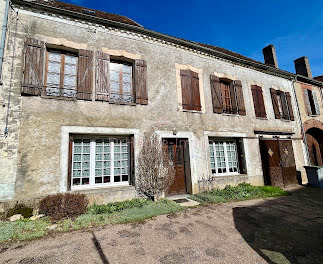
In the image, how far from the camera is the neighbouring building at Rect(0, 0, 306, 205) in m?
4.57

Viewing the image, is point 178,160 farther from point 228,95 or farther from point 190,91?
point 228,95

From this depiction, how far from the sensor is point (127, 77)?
246 inches

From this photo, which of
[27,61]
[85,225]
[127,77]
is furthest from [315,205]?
[27,61]

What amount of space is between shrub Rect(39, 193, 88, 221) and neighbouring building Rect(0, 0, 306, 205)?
1.15 feet

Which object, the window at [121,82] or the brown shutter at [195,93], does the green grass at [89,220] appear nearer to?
the window at [121,82]

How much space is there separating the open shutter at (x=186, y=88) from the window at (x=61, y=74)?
3.97 meters

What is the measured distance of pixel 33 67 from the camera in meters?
4.87

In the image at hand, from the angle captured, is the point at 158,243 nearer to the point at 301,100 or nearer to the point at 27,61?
the point at 27,61

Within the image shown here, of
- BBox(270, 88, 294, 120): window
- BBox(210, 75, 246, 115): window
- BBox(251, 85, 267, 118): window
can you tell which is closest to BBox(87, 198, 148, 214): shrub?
BBox(210, 75, 246, 115): window

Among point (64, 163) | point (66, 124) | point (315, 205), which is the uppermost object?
point (66, 124)

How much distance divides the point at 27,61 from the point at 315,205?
9629 millimetres

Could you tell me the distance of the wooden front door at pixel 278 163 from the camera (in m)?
7.62

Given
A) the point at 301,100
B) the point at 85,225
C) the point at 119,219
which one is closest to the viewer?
the point at 85,225

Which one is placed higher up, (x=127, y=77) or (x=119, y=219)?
(x=127, y=77)
